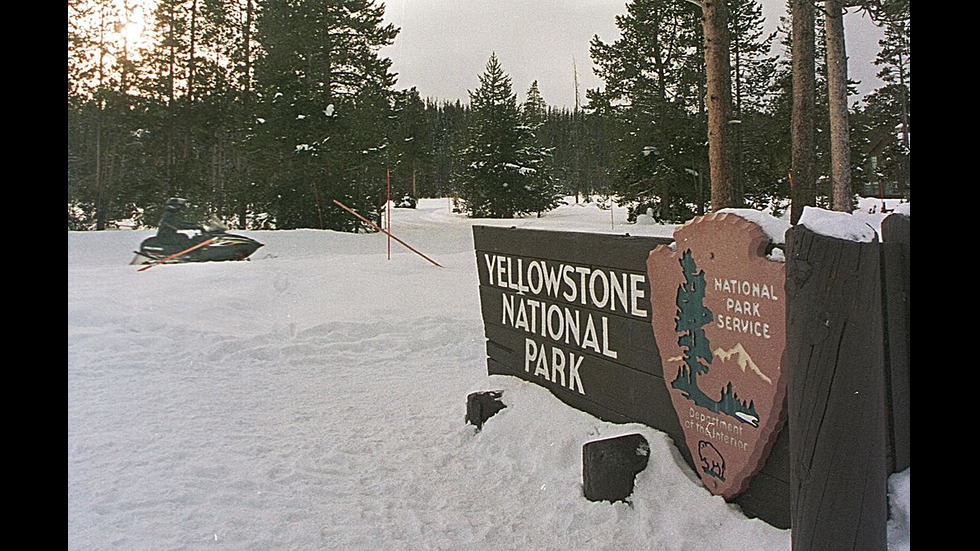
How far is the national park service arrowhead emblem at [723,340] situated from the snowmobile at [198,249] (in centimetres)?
1246

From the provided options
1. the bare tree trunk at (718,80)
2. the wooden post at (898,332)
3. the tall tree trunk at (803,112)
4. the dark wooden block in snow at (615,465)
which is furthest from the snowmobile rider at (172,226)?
the wooden post at (898,332)

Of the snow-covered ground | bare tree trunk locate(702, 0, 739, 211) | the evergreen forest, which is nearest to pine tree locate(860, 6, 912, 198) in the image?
the evergreen forest

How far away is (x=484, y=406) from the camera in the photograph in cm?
472

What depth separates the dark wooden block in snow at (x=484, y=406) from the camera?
186 inches

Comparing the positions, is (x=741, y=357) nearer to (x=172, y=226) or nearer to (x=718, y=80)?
(x=718, y=80)

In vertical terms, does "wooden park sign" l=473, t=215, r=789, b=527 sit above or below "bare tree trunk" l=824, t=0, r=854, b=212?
below

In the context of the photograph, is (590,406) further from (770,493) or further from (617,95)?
(617,95)

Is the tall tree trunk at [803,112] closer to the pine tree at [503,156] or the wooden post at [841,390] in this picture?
the wooden post at [841,390]

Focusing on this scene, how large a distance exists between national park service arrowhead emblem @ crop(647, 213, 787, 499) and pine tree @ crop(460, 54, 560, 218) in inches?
1112

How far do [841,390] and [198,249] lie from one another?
14142mm

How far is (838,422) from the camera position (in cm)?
198

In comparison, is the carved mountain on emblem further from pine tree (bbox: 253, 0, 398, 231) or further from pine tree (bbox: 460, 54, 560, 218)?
pine tree (bbox: 460, 54, 560, 218)

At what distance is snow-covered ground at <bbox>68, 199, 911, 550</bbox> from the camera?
323cm
